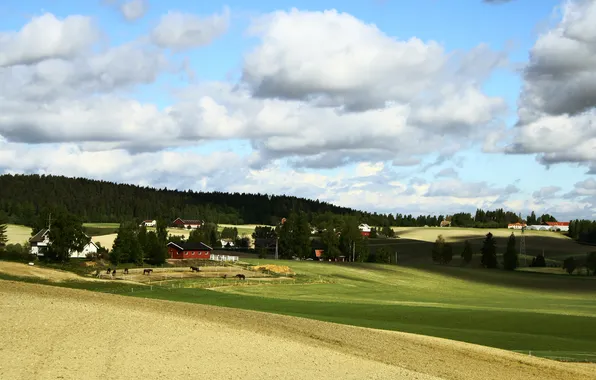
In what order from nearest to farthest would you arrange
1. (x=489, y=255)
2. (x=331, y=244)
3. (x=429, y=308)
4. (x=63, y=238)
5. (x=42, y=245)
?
(x=429, y=308)
(x=63, y=238)
(x=42, y=245)
(x=489, y=255)
(x=331, y=244)

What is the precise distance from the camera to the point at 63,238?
10381 cm

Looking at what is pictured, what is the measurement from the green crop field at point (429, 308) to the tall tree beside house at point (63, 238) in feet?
110

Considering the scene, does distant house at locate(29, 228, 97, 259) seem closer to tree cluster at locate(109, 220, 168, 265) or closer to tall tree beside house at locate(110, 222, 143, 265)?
tree cluster at locate(109, 220, 168, 265)

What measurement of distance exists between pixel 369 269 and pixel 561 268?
53658mm

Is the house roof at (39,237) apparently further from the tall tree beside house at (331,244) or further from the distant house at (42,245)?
the tall tree beside house at (331,244)

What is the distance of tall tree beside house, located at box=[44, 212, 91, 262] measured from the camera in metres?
104

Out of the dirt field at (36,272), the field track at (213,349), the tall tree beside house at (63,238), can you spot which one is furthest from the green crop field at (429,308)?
the tall tree beside house at (63,238)

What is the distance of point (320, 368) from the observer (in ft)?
89.4

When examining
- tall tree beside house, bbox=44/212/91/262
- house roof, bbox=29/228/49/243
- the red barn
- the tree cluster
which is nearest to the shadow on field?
the red barn

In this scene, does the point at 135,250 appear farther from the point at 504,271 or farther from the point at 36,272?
the point at 504,271

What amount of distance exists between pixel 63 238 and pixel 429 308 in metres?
64.5

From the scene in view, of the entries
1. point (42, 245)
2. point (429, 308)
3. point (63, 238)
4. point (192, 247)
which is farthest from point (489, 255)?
point (429, 308)

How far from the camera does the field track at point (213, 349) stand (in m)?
24.8

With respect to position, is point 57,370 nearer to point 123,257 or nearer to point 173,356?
point 173,356
